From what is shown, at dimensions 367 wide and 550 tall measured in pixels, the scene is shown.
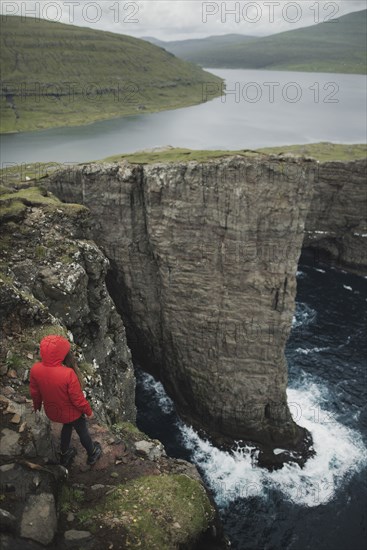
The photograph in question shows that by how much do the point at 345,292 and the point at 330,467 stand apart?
4042cm

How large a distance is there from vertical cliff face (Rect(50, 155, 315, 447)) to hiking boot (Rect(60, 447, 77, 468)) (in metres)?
26.4

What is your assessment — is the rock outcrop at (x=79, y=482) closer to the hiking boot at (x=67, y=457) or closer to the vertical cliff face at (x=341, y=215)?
the hiking boot at (x=67, y=457)

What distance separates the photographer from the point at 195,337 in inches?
1658

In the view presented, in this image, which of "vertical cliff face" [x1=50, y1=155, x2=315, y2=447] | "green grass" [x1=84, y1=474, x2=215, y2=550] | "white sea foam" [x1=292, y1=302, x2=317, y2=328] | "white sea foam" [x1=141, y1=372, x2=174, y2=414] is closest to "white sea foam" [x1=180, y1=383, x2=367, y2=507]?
"vertical cliff face" [x1=50, y1=155, x2=315, y2=447]

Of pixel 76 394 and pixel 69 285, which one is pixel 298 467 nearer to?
pixel 69 285

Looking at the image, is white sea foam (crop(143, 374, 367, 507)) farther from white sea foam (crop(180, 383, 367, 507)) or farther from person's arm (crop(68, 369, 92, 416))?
person's arm (crop(68, 369, 92, 416))

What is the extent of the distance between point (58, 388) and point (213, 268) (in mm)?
27772

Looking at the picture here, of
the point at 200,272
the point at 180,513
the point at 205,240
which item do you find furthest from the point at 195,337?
the point at 180,513

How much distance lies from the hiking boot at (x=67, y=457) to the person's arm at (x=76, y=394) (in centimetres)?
163

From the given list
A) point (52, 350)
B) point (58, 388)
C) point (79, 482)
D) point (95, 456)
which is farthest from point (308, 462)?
point (52, 350)

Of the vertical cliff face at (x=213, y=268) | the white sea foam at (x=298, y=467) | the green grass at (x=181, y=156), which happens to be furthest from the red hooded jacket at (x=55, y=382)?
the white sea foam at (x=298, y=467)

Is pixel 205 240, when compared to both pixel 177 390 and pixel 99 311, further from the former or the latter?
pixel 177 390

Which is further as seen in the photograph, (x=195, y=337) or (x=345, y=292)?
(x=345, y=292)

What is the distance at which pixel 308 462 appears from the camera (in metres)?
41.3
